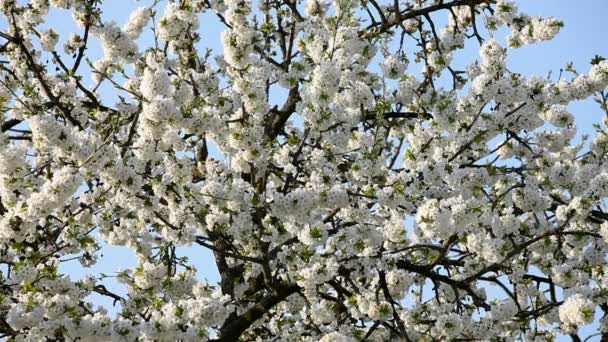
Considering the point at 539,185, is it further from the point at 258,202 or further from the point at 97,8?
the point at 97,8

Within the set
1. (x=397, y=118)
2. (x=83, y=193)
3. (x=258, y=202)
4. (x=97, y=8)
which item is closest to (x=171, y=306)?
(x=258, y=202)

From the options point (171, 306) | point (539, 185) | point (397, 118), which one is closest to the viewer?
point (171, 306)

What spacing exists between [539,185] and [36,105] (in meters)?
6.70

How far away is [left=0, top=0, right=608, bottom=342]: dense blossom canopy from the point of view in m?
8.64

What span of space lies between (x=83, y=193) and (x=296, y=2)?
503 cm

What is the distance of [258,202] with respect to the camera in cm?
949

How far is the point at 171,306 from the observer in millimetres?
8281

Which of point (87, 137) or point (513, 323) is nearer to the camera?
point (87, 137)

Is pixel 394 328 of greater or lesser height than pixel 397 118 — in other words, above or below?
below

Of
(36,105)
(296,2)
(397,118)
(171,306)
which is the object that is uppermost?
(296,2)

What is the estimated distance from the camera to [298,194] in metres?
8.95

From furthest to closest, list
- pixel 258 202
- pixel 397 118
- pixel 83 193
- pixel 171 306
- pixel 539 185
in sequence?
1. pixel 397 118
2. pixel 539 185
3. pixel 83 193
4. pixel 258 202
5. pixel 171 306

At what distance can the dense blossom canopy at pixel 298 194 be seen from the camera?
8.64 metres

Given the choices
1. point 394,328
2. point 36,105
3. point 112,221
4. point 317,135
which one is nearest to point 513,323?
point 394,328
